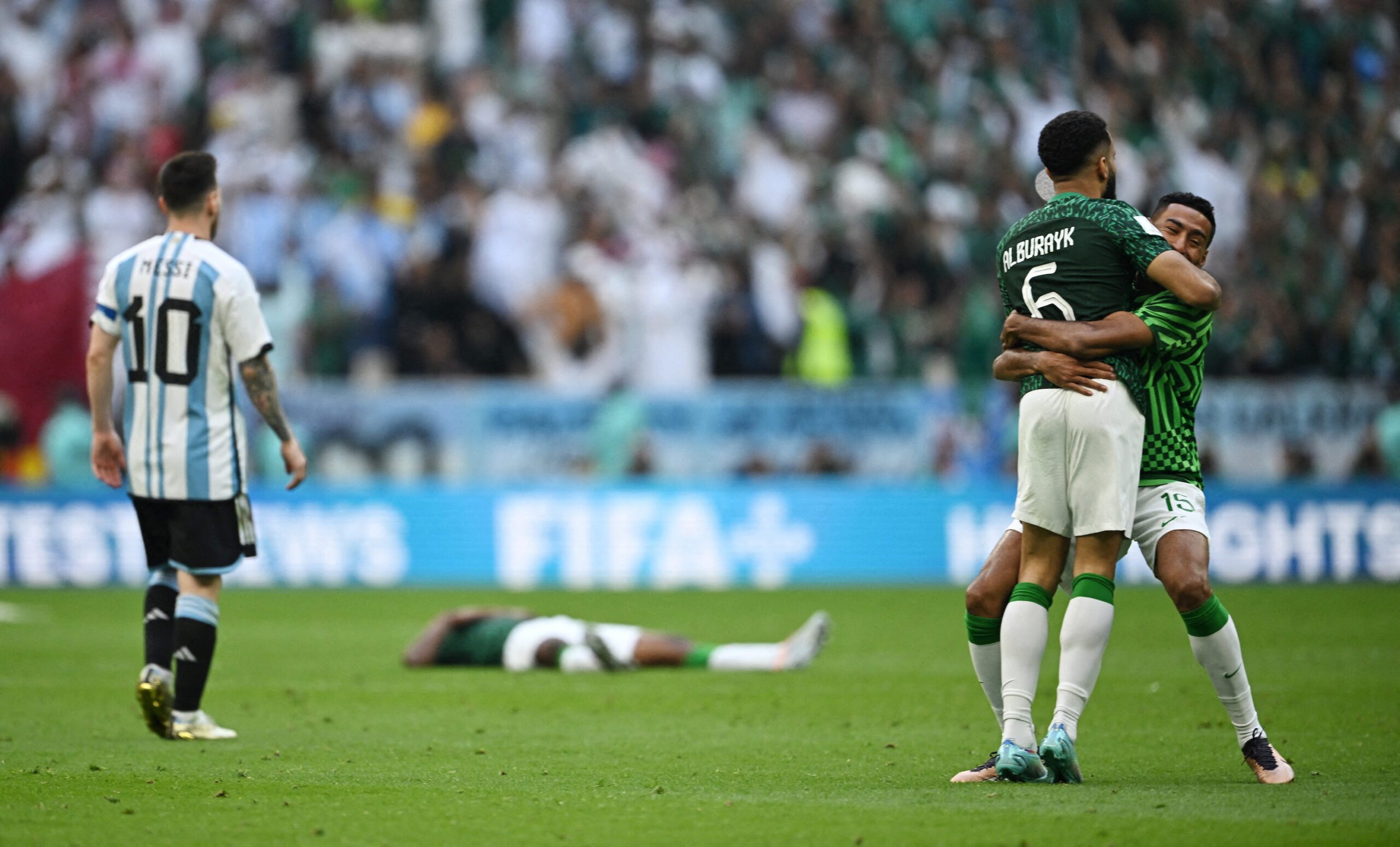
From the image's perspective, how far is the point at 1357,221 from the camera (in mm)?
21266

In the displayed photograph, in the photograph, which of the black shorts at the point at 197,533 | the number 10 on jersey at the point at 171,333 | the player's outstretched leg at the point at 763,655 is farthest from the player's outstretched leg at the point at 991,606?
the player's outstretched leg at the point at 763,655

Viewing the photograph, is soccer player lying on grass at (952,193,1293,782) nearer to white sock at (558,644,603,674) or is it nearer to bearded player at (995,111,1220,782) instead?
bearded player at (995,111,1220,782)

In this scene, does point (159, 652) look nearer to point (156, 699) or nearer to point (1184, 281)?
point (156, 699)

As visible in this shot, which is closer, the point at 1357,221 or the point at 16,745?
the point at 16,745

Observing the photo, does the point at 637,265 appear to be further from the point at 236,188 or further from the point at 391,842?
the point at 391,842

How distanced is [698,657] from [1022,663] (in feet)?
15.6

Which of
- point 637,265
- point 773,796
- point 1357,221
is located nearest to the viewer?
point 773,796

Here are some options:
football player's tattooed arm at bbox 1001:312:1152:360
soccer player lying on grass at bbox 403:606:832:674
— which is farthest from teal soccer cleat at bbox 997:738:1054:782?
soccer player lying on grass at bbox 403:606:832:674

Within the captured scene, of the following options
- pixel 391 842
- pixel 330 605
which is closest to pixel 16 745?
pixel 391 842

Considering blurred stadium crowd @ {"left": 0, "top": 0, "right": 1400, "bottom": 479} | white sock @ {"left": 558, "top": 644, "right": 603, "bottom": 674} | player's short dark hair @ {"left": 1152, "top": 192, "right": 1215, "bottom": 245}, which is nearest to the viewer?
player's short dark hair @ {"left": 1152, "top": 192, "right": 1215, "bottom": 245}

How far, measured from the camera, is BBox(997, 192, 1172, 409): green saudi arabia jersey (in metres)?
5.98

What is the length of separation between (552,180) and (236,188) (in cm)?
346

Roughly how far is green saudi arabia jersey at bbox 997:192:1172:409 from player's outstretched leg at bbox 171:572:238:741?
3.59m

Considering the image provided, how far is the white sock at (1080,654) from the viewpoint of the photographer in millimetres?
5973
